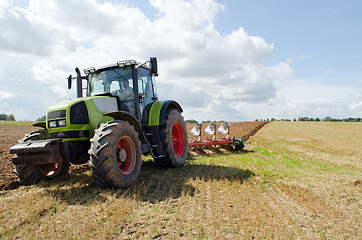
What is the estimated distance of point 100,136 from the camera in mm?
4547

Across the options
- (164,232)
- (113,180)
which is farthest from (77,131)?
(164,232)

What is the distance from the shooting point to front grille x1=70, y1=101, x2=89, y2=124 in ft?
16.8

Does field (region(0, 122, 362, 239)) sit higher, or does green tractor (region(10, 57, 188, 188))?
green tractor (region(10, 57, 188, 188))

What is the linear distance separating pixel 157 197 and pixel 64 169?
289 cm

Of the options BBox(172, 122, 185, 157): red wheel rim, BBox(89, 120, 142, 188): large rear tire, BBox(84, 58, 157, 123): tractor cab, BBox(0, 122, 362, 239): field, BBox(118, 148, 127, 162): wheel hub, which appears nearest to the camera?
BBox(0, 122, 362, 239): field

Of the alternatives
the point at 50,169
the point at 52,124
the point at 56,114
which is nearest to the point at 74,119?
the point at 56,114

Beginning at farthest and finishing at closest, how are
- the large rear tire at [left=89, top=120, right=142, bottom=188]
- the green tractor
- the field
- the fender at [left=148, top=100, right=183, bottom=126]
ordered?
1. the fender at [left=148, top=100, right=183, bottom=126]
2. the green tractor
3. the large rear tire at [left=89, top=120, right=142, bottom=188]
4. the field

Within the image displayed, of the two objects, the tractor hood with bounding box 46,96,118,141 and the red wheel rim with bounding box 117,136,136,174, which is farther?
the red wheel rim with bounding box 117,136,136,174

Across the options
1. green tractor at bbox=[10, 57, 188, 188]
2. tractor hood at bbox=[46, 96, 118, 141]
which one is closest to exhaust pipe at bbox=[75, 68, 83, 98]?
green tractor at bbox=[10, 57, 188, 188]

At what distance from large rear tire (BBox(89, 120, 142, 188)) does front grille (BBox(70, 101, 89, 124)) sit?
720 mm

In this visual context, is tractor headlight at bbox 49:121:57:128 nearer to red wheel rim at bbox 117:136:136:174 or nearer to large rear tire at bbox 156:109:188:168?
red wheel rim at bbox 117:136:136:174

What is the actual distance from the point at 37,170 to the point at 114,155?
2107 millimetres

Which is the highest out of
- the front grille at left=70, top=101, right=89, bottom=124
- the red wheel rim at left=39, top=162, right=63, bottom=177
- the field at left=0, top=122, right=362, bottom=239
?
the front grille at left=70, top=101, right=89, bottom=124

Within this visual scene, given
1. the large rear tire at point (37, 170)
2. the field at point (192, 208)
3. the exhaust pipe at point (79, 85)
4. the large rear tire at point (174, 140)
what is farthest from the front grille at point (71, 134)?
the large rear tire at point (174, 140)
